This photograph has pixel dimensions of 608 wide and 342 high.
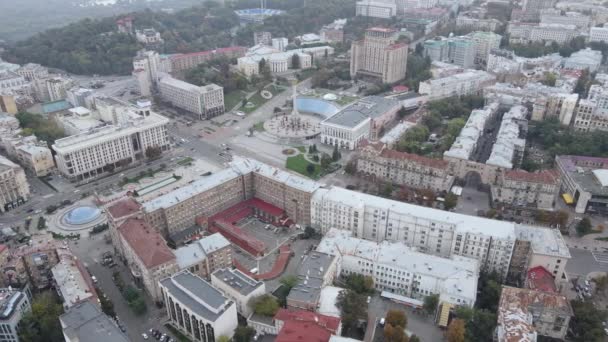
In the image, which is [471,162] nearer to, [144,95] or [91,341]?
[91,341]

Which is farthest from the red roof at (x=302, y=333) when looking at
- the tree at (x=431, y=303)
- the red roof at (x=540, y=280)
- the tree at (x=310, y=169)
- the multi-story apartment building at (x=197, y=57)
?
the multi-story apartment building at (x=197, y=57)

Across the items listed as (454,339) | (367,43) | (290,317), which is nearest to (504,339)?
(454,339)

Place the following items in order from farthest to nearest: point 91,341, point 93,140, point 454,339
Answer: point 93,140 < point 454,339 < point 91,341

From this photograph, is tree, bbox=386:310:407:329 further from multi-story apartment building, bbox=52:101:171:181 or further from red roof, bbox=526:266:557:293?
multi-story apartment building, bbox=52:101:171:181

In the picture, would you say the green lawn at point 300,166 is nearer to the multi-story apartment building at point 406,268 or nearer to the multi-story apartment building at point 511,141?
the multi-story apartment building at point 406,268

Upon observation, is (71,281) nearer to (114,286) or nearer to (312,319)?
(114,286)

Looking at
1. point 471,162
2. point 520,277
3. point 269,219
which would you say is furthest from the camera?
point 471,162

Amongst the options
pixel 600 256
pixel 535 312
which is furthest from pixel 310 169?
pixel 600 256

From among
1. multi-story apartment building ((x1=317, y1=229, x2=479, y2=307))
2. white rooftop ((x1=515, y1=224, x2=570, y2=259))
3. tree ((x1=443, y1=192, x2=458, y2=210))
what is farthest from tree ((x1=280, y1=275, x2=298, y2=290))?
tree ((x1=443, y1=192, x2=458, y2=210))
